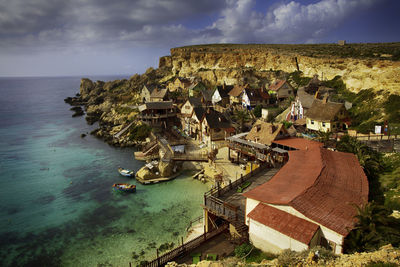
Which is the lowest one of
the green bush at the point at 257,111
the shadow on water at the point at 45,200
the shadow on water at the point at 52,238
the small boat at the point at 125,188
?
the shadow on water at the point at 52,238

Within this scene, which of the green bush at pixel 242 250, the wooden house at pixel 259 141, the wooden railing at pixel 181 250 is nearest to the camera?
the green bush at pixel 242 250

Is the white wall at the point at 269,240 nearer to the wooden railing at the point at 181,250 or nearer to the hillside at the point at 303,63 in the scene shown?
the wooden railing at the point at 181,250

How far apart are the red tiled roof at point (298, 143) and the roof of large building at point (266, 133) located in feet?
3.08

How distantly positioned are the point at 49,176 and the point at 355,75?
196 feet

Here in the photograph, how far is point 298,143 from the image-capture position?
31641 millimetres

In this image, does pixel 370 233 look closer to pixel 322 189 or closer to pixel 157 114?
pixel 322 189

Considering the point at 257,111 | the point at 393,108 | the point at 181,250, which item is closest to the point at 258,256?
the point at 181,250

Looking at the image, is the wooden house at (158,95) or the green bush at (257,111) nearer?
the green bush at (257,111)

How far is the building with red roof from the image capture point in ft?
49.1

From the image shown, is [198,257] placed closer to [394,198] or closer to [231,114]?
[394,198]

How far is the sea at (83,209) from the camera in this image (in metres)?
24.0

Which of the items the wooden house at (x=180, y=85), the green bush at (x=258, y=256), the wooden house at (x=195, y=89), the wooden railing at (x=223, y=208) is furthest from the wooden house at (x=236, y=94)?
the green bush at (x=258, y=256)

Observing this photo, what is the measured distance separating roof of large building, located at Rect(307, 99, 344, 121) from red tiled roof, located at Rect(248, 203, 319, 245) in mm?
25984

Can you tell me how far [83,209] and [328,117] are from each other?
3574 centimetres
